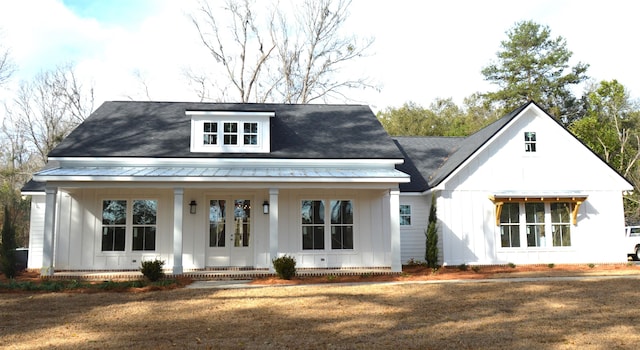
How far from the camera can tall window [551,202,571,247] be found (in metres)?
17.7

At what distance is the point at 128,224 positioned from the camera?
16188 millimetres

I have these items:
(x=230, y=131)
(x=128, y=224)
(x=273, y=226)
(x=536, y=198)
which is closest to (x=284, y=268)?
(x=273, y=226)

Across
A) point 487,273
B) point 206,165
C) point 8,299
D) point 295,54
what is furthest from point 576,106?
point 8,299

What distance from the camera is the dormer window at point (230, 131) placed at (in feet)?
56.2

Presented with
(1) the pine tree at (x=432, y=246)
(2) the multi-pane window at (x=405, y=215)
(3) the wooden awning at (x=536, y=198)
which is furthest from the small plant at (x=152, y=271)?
(3) the wooden awning at (x=536, y=198)

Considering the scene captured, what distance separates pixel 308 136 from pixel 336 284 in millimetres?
6751

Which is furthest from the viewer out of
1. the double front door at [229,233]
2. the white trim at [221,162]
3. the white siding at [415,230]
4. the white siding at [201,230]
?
the white siding at [415,230]

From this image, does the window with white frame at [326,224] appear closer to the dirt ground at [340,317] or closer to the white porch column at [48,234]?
the dirt ground at [340,317]

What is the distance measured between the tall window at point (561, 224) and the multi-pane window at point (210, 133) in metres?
12.1

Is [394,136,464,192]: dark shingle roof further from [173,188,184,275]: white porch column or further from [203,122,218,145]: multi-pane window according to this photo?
[173,188,184,275]: white porch column

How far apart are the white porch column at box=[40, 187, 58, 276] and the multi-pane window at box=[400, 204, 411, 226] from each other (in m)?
11.2

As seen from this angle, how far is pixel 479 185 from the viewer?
1750cm

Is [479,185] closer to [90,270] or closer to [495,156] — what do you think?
[495,156]

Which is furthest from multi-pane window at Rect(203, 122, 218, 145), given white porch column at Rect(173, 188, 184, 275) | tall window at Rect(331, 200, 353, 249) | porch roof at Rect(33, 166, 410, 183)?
tall window at Rect(331, 200, 353, 249)
